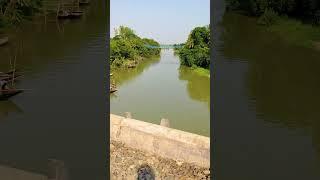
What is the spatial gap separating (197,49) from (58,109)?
15.1m

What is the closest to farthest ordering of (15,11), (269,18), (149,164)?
(149,164) < (15,11) < (269,18)

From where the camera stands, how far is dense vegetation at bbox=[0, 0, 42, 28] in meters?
14.8

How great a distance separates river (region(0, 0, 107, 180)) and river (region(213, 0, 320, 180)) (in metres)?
2.22

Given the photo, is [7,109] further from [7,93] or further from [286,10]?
[286,10]

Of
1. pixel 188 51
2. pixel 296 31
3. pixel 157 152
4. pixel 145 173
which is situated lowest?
pixel 145 173

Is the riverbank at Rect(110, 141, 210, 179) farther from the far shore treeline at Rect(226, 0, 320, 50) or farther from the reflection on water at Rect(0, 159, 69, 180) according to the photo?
the far shore treeline at Rect(226, 0, 320, 50)

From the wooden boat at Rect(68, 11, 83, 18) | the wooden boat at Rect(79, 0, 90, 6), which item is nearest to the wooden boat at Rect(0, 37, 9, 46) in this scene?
the wooden boat at Rect(68, 11, 83, 18)

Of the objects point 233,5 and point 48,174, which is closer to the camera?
point 48,174

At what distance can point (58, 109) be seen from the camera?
28.1ft

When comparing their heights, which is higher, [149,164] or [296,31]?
[296,31]

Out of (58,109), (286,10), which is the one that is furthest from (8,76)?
Result: (286,10)

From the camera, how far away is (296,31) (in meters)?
16.2

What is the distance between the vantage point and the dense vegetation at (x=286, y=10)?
16766 mm

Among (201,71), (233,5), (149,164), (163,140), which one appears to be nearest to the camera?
(149,164)
